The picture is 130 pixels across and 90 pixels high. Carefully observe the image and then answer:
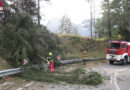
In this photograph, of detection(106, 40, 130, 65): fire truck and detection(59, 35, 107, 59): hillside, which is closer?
detection(106, 40, 130, 65): fire truck

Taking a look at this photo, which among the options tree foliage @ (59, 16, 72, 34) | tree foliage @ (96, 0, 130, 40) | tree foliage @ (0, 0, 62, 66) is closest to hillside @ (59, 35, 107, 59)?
tree foliage @ (96, 0, 130, 40)

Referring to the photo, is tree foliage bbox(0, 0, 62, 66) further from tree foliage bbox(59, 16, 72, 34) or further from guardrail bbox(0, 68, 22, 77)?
tree foliage bbox(59, 16, 72, 34)

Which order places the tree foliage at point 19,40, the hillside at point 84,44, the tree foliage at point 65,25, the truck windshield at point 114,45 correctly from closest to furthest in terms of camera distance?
the tree foliage at point 19,40 → the truck windshield at point 114,45 → the hillside at point 84,44 → the tree foliage at point 65,25

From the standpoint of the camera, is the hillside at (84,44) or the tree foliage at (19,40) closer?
the tree foliage at (19,40)

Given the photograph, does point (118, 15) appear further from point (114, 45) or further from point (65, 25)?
point (65, 25)

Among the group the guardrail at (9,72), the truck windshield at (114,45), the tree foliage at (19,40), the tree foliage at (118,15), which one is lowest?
the guardrail at (9,72)

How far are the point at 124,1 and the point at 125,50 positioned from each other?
1170 cm

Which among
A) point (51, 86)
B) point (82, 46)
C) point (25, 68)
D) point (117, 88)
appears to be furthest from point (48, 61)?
point (82, 46)

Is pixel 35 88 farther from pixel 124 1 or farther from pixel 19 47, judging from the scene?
pixel 124 1

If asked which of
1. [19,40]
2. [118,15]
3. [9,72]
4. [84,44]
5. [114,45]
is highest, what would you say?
[118,15]

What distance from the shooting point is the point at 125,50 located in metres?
16.8

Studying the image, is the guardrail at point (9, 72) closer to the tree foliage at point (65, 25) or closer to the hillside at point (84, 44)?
the hillside at point (84, 44)

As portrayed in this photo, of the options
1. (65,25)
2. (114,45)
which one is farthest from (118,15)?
(65,25)

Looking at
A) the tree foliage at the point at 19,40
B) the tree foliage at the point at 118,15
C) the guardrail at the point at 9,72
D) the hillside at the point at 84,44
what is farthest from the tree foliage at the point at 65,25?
the guardrail at the point at 9,72
